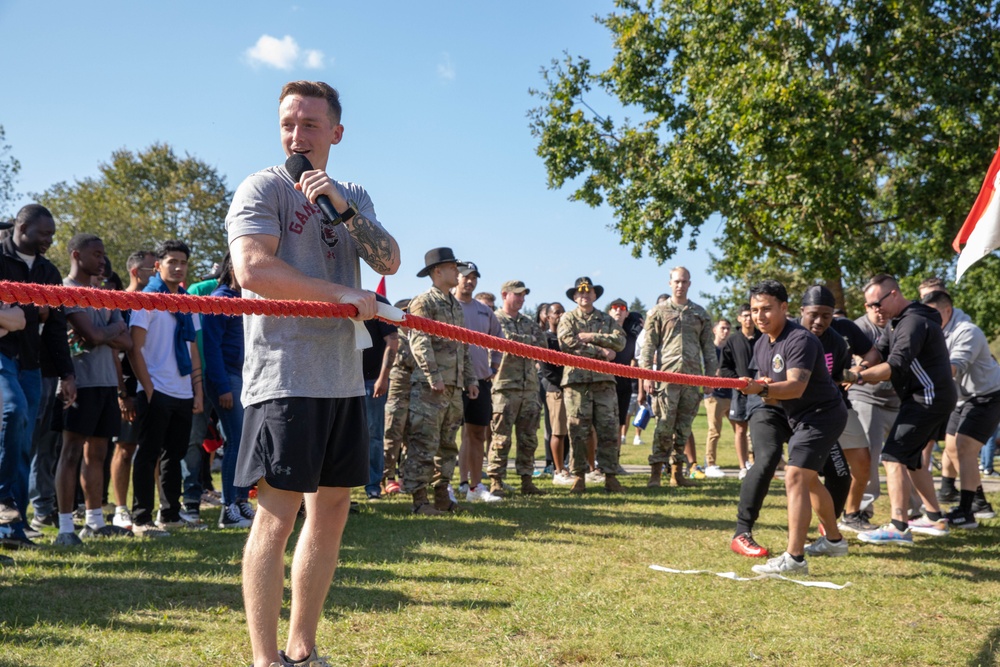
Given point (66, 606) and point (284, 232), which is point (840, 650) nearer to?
point (284, 232)

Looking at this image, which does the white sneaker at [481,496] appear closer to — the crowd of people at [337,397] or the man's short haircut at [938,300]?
the crowd of people at [337,397]

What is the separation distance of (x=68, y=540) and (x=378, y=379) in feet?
11.0

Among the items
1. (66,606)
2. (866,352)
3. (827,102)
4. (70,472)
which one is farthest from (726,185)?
(66,606)

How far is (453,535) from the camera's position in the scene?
6.82m

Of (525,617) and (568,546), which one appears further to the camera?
(568,546)

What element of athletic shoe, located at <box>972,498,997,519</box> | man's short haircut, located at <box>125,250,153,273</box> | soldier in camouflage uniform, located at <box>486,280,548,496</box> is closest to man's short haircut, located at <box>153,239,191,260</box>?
man's short haircut, located at <box>125,250,153,273</box>

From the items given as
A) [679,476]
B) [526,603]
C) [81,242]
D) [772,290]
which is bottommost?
[526,603]

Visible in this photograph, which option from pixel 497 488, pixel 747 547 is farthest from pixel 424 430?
pixel 747 547

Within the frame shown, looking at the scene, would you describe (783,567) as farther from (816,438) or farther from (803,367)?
(803,367)

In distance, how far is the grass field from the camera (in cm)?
386

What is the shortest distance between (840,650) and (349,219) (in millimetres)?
2968

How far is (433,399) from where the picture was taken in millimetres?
7945

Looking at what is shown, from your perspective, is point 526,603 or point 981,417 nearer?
point 526,603

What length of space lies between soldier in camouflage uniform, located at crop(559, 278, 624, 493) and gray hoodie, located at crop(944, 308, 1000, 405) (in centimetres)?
344
